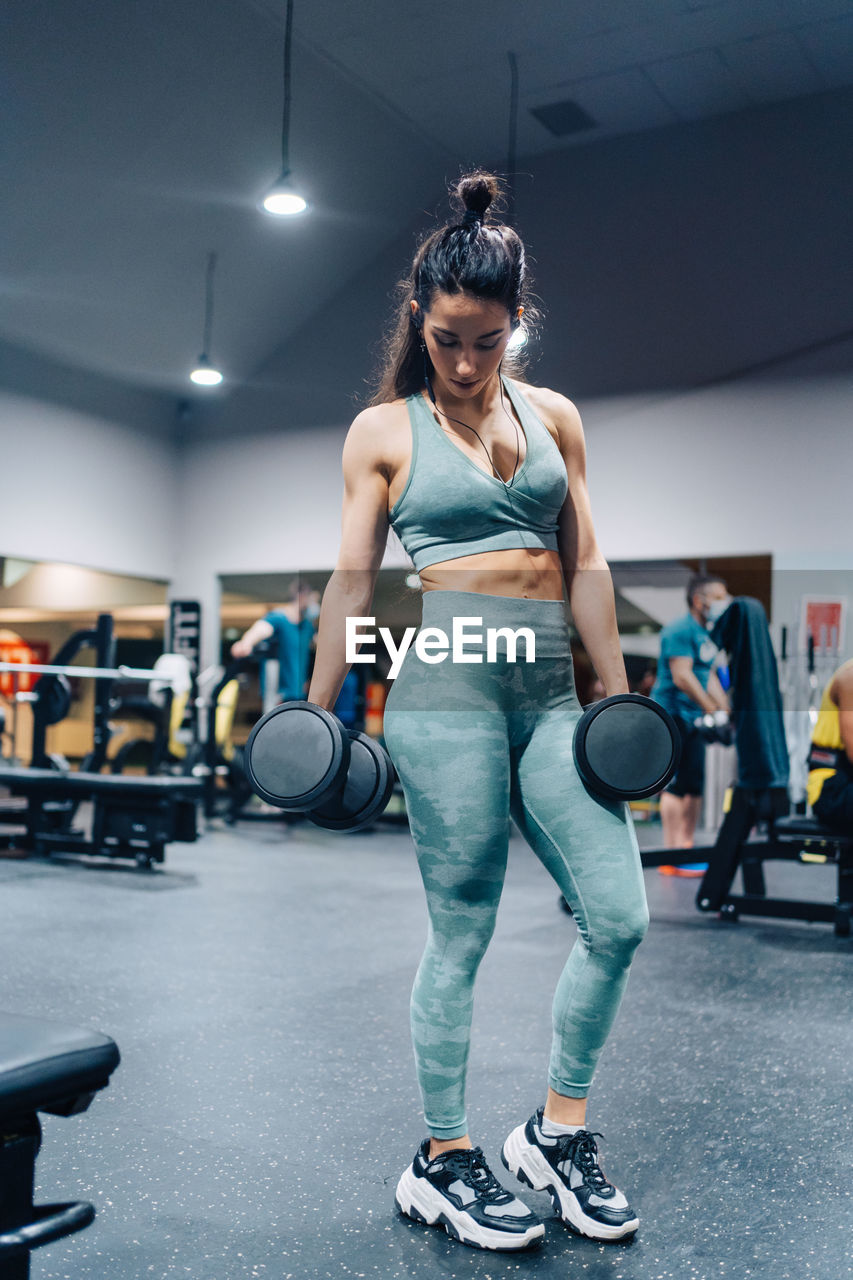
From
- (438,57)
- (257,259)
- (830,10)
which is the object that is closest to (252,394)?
(257,259)

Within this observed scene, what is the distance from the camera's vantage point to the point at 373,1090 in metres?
1.97

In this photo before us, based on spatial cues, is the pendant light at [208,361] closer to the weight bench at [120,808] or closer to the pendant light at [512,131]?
the pendant light at [512,131]

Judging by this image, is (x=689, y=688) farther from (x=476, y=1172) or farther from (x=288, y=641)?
(x=476, y=1172)

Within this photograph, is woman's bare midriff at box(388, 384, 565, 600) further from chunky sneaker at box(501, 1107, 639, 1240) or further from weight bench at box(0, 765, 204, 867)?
weight bench at box(0, 765, 204, 867)

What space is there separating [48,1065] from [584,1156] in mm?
804

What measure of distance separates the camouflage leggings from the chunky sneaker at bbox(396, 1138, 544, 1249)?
0.14 ft

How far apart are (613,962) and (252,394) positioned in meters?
7.97

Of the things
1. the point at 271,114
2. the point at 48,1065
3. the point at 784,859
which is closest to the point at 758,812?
the point at 784,859

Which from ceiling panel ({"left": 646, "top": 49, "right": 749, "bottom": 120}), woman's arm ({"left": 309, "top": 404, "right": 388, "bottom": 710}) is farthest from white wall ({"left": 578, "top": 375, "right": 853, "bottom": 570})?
woman's arm ({"left": 309, "top": 404, "right": 388, "bottom": 710})

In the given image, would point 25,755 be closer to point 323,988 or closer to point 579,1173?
point 323,988

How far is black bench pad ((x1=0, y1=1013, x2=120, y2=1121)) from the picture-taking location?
885 mm

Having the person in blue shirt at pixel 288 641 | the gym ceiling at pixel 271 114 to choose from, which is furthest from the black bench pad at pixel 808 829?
the gym ceiling at pixel 271 114

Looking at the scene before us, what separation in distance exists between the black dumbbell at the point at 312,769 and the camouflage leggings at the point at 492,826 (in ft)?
0.20

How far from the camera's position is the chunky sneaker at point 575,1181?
54.7 inches
